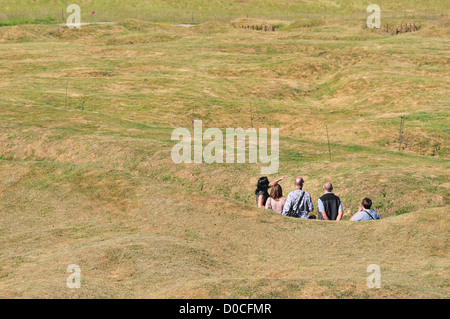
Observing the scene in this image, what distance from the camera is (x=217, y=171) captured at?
1076 inches

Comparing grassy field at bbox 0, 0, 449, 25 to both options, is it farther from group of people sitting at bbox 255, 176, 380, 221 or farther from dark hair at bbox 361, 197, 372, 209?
dark hair at bbox 361, 197, 372, 209

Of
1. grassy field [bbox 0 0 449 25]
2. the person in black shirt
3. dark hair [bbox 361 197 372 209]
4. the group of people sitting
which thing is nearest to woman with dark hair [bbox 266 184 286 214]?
the group of people sitting

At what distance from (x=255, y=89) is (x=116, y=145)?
2429 cm

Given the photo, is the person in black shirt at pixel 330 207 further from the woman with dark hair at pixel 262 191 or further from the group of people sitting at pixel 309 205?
the woman with dark hair at pixel 262 191

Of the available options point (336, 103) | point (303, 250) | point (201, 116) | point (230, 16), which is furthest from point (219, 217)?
point (230, 16)

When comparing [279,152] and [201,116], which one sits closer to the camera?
[279,152]

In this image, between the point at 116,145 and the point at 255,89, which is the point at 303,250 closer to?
the point at 116,145

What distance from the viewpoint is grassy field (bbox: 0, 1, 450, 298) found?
49.9 feet

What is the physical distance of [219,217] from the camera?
19.5 m

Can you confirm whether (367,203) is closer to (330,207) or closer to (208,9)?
(330,207)

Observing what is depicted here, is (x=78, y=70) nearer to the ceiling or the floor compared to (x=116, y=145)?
nearer to the ceiling

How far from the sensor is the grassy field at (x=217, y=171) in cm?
1522

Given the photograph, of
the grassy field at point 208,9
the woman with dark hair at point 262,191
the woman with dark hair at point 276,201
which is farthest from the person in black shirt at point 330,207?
the grassy field at point 208,9

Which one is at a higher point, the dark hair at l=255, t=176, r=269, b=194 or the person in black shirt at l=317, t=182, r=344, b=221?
the dark hair at l=255, t=176, r=269, b=194
